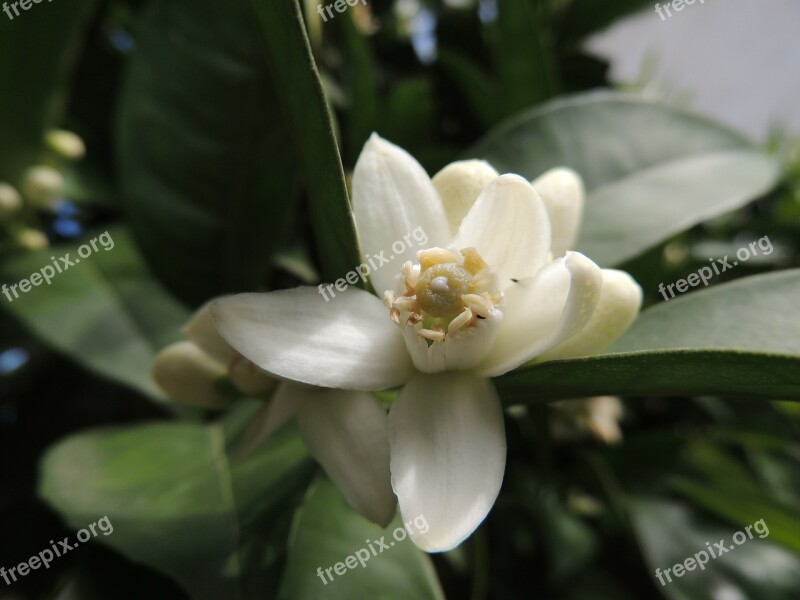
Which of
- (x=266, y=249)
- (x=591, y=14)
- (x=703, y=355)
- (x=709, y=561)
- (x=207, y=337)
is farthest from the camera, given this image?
(x=591, y=14)

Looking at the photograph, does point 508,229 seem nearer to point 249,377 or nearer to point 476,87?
point 249,377

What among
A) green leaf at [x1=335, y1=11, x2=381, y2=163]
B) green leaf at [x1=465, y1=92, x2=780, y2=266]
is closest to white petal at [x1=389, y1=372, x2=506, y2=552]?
green leaf at [x1=465, y1=92, x2=780, y2=266]

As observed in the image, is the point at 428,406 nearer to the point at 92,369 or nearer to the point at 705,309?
the point at 705,309

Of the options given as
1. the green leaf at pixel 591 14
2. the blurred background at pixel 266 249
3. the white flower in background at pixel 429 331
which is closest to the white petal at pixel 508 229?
the white flower in background at pixel 429 331

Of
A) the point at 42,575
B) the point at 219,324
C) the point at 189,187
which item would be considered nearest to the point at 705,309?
the point at 219,324

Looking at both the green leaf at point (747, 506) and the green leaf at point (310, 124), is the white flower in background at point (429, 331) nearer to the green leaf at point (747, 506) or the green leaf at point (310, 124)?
the green leaf at point (310, 124)

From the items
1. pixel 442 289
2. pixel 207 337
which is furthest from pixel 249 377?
pixel 442 289
